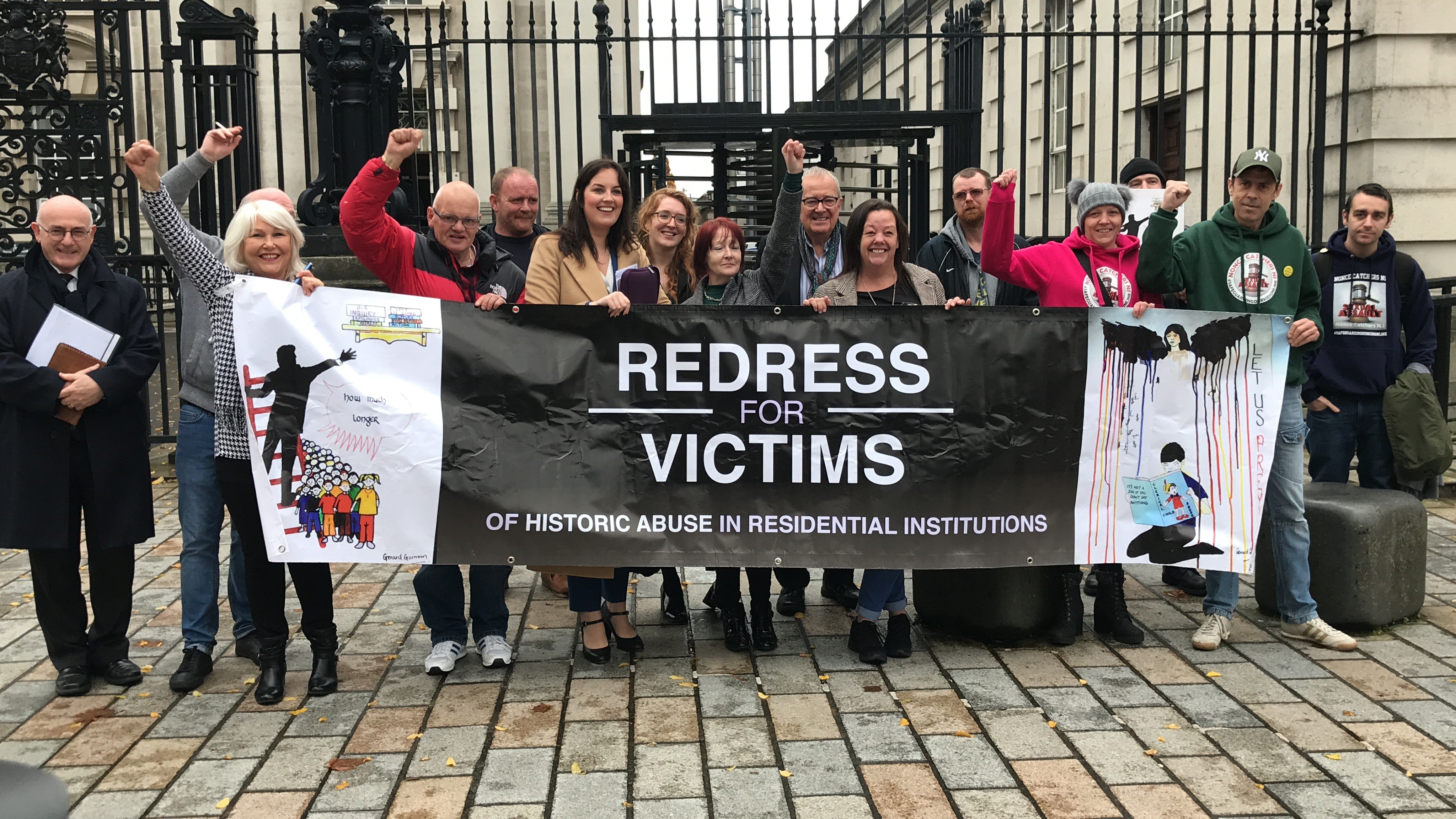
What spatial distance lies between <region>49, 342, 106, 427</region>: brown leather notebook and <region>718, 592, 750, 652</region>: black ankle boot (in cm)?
272

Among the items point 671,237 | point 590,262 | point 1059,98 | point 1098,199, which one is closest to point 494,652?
point 590,262

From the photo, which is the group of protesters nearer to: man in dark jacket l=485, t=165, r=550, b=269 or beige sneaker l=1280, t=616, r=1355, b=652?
beige sneaker l=1280, t=616, r=1355, b=652

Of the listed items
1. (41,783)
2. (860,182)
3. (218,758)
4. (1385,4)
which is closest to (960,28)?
(1385,4)

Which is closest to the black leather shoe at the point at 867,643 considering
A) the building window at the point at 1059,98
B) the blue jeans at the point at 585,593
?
the blue jeans at the point at 585,593

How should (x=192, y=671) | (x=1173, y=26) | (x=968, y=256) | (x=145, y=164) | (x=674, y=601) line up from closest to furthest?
(x=145, y=164), (x=192, y=671), (x=674, y=601), (x=968, y=256), (x=1173, y=26)

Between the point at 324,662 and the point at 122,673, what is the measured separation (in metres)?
0.84

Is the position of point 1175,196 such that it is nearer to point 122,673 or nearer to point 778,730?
point 778,730

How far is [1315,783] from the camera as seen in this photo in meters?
3.89

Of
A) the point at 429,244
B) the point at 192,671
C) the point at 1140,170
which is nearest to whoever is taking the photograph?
the point at 192,671

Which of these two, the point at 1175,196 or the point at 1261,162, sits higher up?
the point at 1261,162

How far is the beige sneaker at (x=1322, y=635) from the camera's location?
207 inches

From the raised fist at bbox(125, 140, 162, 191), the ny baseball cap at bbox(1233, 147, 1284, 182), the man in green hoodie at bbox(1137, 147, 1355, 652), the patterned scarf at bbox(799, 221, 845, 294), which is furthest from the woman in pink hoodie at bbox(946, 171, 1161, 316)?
the raised fist at bbox(125, 140, 162, 191)

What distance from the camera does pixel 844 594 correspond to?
20.1 feet

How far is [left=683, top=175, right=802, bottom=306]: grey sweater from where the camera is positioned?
5.28 metres
